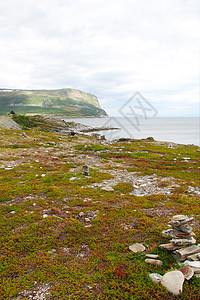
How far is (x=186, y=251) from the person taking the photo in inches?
215

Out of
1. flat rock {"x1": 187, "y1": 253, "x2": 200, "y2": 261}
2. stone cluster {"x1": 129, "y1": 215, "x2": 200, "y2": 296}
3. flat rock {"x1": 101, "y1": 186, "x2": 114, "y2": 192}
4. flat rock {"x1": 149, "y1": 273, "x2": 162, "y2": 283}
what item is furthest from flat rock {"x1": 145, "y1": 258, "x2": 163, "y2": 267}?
flat rock {"x1": 101, "y1": 186, "x2": 114, "y2": 192}

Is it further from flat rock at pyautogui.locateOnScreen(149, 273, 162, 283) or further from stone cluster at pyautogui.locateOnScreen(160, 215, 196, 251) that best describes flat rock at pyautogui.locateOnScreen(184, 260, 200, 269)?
flat rock at pyautogui.locateOnScreen(149, 273, 162, 283)

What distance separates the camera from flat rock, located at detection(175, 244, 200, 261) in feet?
17.6

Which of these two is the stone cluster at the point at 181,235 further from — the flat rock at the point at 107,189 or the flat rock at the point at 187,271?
the flat rock at the point at 107,189

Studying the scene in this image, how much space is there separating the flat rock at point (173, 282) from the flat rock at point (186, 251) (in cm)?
81

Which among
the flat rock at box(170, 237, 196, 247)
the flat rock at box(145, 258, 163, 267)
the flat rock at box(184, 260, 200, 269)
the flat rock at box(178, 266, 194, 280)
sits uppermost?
the flat rock at box(170, 237, 196, 247)

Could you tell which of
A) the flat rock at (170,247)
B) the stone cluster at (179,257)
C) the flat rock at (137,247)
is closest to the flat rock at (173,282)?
the stone cluster at (179,257)

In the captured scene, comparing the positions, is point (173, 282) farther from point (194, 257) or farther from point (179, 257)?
point (194, 257)

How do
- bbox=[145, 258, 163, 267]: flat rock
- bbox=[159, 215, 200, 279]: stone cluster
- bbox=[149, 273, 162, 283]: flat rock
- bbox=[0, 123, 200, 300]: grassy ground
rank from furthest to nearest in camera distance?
bbox=[145, 258, 163, 267]: flat rock
bbox=[159, 215, 200, 279]: stone cluster
bbox=[149, 273, 162, 283]: flat rock
bbox=[0, 123, 200, 300]: grassy ground

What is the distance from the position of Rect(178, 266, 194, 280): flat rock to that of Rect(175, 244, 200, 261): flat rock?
468 mm

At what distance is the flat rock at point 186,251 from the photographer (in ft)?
17.6

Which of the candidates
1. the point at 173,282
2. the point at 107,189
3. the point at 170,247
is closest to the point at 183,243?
the point at 170,247

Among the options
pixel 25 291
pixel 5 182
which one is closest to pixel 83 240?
pixel 25 291

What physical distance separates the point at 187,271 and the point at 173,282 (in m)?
0.55
